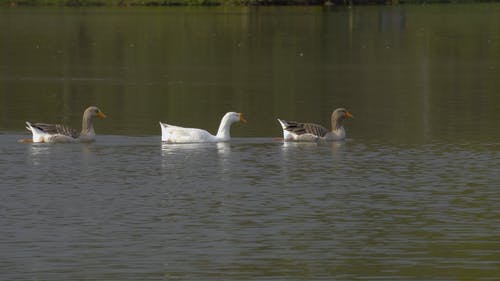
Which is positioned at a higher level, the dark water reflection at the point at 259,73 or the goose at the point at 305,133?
the dark water reflection at the point at 259,73

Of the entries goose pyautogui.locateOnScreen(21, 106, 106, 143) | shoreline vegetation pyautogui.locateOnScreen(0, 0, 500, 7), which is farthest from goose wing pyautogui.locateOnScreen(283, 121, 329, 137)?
shoreline vegetation pyautogui.locateOnScreen(0, 0, 500, 7)

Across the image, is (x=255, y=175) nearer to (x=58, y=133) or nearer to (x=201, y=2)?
(x=58, y=133)

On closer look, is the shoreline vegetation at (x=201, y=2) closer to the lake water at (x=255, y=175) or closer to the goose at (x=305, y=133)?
the lake water at (x=255, y=175)

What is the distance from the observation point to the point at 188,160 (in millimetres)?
25828

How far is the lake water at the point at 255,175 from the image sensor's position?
653 inches

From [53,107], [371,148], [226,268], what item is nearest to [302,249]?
[226,268]

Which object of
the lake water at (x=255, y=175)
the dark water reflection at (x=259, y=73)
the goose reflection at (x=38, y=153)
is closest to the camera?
the lake water at (x=255, y=175)

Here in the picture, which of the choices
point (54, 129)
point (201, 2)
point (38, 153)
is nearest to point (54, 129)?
point (54, 129)

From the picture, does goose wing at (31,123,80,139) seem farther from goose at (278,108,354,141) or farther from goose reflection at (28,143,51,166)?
goose at (278,108,354,141)

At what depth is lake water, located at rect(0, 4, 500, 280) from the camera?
1659 cm

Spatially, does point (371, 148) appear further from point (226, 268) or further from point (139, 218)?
point (226, 268)

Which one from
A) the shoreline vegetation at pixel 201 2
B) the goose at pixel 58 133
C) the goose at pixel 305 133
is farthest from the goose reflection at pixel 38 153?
the shoreline vegetation at pixel 201 2

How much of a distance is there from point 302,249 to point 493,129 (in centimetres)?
1484

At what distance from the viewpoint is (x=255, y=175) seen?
23.8 meters
